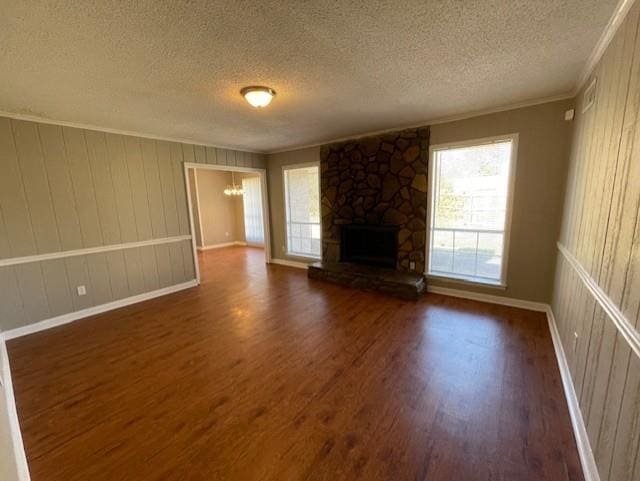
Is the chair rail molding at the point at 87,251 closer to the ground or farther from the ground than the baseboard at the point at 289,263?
farther from the ground

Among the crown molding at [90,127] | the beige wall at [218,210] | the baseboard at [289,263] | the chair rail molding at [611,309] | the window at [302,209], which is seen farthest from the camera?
the beige wall at [218,210]

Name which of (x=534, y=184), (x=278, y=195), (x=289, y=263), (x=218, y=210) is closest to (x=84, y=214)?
(x=278, y=195)

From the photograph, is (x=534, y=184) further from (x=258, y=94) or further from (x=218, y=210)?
(x=218, y=210)

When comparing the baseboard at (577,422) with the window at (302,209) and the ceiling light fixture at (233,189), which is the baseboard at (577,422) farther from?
the ceiling light fixture at (233,189)

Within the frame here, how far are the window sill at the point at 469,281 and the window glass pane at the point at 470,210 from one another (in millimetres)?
42

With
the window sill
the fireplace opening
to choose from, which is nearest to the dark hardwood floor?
the window sill

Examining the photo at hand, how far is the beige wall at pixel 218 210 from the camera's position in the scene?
8234 millimetres

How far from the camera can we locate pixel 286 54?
6.33 ft

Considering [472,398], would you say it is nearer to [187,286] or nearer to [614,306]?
[614,306]

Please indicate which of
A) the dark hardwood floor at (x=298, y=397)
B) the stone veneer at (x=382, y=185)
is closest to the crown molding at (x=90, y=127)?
the stone veneer at (x=382, y=185)

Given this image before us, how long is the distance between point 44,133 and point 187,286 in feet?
9.17

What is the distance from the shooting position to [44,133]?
3.19 meters

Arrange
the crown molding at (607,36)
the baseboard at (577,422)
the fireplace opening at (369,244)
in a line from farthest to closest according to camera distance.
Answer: the fireplace opening at (369,244), the crown molding at (607,36), the baseboard at (577,422)

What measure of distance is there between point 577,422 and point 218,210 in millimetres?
8772
